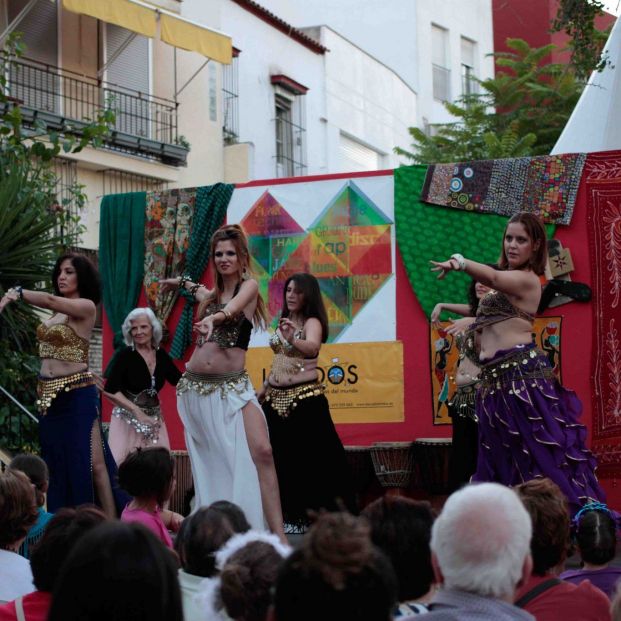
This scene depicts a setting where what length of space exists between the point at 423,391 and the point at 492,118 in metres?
12.8

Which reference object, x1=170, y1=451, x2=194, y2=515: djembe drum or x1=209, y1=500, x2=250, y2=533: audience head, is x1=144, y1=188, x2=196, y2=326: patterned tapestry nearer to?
x1=170, y1=451, x2=194, y2=515: djembe drum

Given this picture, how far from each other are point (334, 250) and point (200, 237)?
4.38 feet

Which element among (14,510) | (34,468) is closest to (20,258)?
(34,468)

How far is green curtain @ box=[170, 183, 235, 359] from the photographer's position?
10.7 meters

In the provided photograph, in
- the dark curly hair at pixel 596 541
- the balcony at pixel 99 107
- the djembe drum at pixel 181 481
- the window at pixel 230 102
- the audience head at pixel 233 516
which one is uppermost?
the window at pixel 230 102

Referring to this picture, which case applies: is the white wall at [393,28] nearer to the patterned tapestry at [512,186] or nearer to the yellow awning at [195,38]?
the yellow awning at [195,38]

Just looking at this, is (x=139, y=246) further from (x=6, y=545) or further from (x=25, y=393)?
(x=6, y=545)

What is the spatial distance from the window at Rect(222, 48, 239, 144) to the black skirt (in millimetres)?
13680

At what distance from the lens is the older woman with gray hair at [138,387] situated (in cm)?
921

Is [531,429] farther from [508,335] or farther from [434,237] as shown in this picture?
[434,237]

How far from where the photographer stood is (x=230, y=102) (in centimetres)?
2131

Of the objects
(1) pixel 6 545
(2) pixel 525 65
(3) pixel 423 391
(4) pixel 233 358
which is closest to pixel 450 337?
(3) pixel 423 391

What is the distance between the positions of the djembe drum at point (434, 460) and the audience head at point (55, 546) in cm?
606

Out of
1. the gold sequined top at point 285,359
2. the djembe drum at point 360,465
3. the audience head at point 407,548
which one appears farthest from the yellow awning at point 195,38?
the audience head at point 407,548
